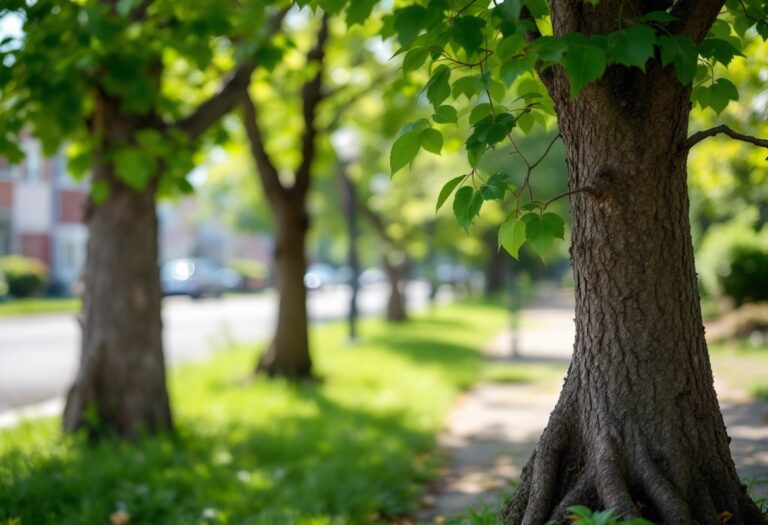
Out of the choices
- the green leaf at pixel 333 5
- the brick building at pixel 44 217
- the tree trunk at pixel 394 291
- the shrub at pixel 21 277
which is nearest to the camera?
the green leaf at pixel 333 5

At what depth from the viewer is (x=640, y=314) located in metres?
3.02

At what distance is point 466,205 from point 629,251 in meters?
0.73

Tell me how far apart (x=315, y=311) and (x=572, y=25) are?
27435 millimetres

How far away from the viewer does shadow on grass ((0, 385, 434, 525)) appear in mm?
4773

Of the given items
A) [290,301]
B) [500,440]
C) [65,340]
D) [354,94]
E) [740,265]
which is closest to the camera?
[500,440]

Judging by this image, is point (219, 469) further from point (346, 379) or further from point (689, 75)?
point (346, 379)

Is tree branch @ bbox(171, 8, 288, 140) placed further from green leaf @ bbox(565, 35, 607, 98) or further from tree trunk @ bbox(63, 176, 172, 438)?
green leaf @ bbox(565, 35, 607, 98)

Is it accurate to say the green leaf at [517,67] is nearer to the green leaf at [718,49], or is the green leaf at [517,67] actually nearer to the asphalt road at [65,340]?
the green leaf at [718,49]

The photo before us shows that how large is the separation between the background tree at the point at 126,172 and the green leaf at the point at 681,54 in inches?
141

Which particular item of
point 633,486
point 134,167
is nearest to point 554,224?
point 633,486

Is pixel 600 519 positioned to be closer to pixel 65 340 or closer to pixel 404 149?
pixel 404 149

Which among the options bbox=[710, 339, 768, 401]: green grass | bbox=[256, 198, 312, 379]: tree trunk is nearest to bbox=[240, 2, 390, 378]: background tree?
bbox=[256, 198, 312, 379]: tree trunk

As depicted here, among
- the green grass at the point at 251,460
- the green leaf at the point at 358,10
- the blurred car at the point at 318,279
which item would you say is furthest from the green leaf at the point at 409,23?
the blurred car at the point at 318,279

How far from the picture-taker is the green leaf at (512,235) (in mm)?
2738
